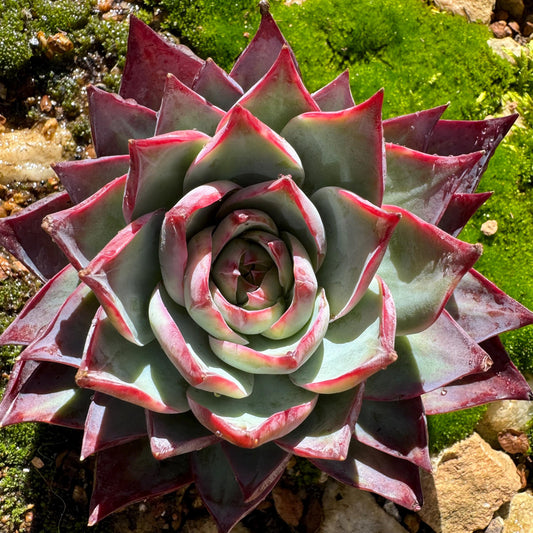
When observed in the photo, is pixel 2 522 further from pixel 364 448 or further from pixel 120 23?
pixel 120 23

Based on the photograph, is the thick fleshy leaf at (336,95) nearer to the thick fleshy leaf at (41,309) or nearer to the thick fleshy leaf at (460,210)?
the thick fleshy leaf at (460,210)

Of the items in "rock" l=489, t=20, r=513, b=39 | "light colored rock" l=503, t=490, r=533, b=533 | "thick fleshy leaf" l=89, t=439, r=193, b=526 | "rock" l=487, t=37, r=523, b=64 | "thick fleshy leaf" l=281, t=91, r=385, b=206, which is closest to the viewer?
"thick fleshy leaf" l=281, t=91, r=385, b=206

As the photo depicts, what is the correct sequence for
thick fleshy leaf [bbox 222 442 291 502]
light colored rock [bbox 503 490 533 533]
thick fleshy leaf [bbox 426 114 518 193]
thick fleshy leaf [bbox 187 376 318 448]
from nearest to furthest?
thick fleshy leaf [bbox 187 376 318 448] → thick fleshy leaf [bbox 222 442 291 502] → thick fleshy leaf [bbox 426 114 518 193] → light colored rock [bbox 503 490 533 533]

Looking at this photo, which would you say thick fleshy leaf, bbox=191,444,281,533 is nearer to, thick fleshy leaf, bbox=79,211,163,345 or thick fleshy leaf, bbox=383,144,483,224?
thick fleshy leaf, bbox=79,211,163,345

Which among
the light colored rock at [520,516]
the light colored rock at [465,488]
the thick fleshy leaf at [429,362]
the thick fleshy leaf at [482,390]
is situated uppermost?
the thick fleshy leaf at [429,362]

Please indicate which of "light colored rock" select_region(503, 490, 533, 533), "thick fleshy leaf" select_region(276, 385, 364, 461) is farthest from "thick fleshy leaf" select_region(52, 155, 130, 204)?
"light colored rock" select_region(503, 490, 533, 533)

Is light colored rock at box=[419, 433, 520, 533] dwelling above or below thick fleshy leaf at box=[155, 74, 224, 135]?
below

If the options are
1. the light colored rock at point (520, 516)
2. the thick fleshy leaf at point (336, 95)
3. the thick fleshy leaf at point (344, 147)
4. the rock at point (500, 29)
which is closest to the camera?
the thick fleshy leaf at point (344, 147)

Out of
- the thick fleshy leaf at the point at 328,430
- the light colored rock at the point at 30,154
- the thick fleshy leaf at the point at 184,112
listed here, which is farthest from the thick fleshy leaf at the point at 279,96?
the light colored rock at the point at 30,154
